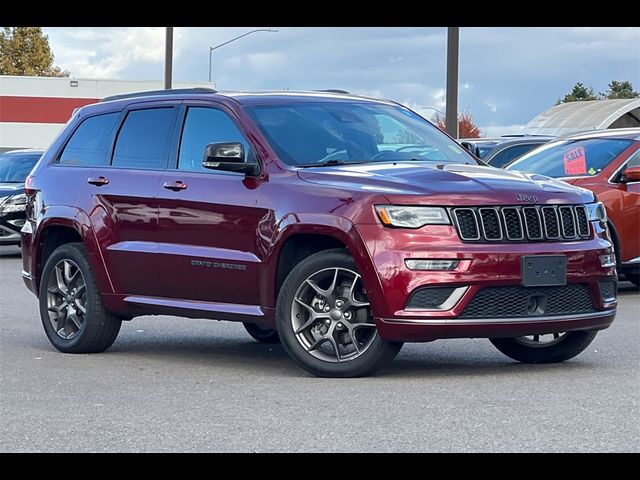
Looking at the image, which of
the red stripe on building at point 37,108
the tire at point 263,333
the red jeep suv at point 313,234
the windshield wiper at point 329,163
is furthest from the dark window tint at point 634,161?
the red stripe on building at point 37,108

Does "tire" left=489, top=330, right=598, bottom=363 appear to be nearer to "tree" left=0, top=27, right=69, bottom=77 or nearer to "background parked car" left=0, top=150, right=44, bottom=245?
"background parked car" left=0, top=150, right=44, bottom=245

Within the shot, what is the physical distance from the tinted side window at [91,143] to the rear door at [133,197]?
16 centimetres

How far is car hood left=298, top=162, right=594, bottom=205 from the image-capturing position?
802 centimetres

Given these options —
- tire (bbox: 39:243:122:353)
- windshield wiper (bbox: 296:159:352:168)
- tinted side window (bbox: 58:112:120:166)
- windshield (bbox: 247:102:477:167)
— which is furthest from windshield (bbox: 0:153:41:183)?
windshield wiper (bbox: 296:159:352:168)

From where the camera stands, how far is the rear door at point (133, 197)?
9414 millimetres

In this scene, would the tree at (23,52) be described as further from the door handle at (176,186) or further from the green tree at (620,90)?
the door handle at (176,186)

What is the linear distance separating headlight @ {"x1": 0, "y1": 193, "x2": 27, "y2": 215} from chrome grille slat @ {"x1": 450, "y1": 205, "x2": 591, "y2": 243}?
13.5 metres

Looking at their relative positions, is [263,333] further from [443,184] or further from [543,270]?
[543,270]

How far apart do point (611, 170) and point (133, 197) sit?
5952mm

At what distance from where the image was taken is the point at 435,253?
7.93 metres

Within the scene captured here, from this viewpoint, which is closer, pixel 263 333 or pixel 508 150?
pixel 263 333

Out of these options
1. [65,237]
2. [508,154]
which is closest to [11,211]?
[508,154]

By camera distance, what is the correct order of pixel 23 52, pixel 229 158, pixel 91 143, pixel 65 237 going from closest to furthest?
pixel 229 158 < pixel 91 143 < pixel 65 237 < pixel 23 52

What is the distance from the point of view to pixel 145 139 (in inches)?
387
